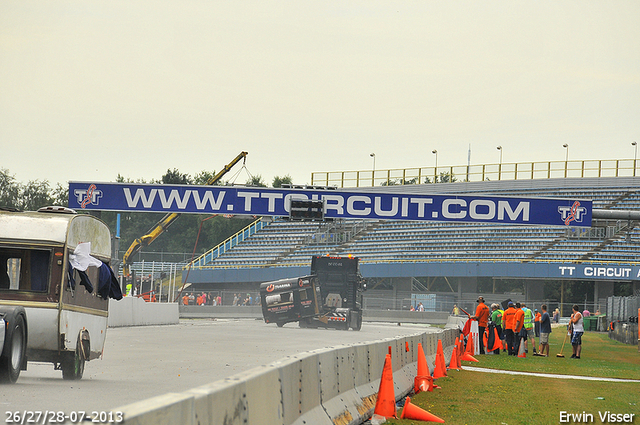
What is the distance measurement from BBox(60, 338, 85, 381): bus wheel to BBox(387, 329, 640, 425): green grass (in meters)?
4.82

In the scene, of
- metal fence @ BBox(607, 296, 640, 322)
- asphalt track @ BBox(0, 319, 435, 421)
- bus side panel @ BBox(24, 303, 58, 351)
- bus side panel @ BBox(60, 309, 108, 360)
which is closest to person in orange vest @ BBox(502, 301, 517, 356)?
asphalt track @ BBox(0, 319, 435, 421)

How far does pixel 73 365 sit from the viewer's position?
12.2m

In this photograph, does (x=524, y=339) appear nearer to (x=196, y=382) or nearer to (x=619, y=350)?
(x=619, y=350)

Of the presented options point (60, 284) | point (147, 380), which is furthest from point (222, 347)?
point (60, 284)

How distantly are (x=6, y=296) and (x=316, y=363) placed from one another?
5.45 metres

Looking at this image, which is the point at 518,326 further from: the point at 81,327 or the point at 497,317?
the point at 81,327

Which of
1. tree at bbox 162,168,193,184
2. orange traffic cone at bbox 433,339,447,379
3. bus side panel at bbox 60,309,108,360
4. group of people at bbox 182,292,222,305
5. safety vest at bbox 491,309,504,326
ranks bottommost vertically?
group of people at bbox 182,292,222,305

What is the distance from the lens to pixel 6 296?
1141 centimetres

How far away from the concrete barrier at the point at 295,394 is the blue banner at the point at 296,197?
2199 centimetres

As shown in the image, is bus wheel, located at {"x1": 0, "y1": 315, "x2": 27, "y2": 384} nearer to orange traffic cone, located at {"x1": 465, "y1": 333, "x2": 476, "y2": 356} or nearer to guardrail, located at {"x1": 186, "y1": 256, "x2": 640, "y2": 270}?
orange traffic cone, located at {"x1": 465, "y1": 333, "x2": 476, "y2": 356}

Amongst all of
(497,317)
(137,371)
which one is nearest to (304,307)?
(497,317)

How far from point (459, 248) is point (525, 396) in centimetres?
4774

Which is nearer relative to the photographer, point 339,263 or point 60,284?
point 60,284

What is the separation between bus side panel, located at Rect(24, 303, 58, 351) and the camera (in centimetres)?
1138
